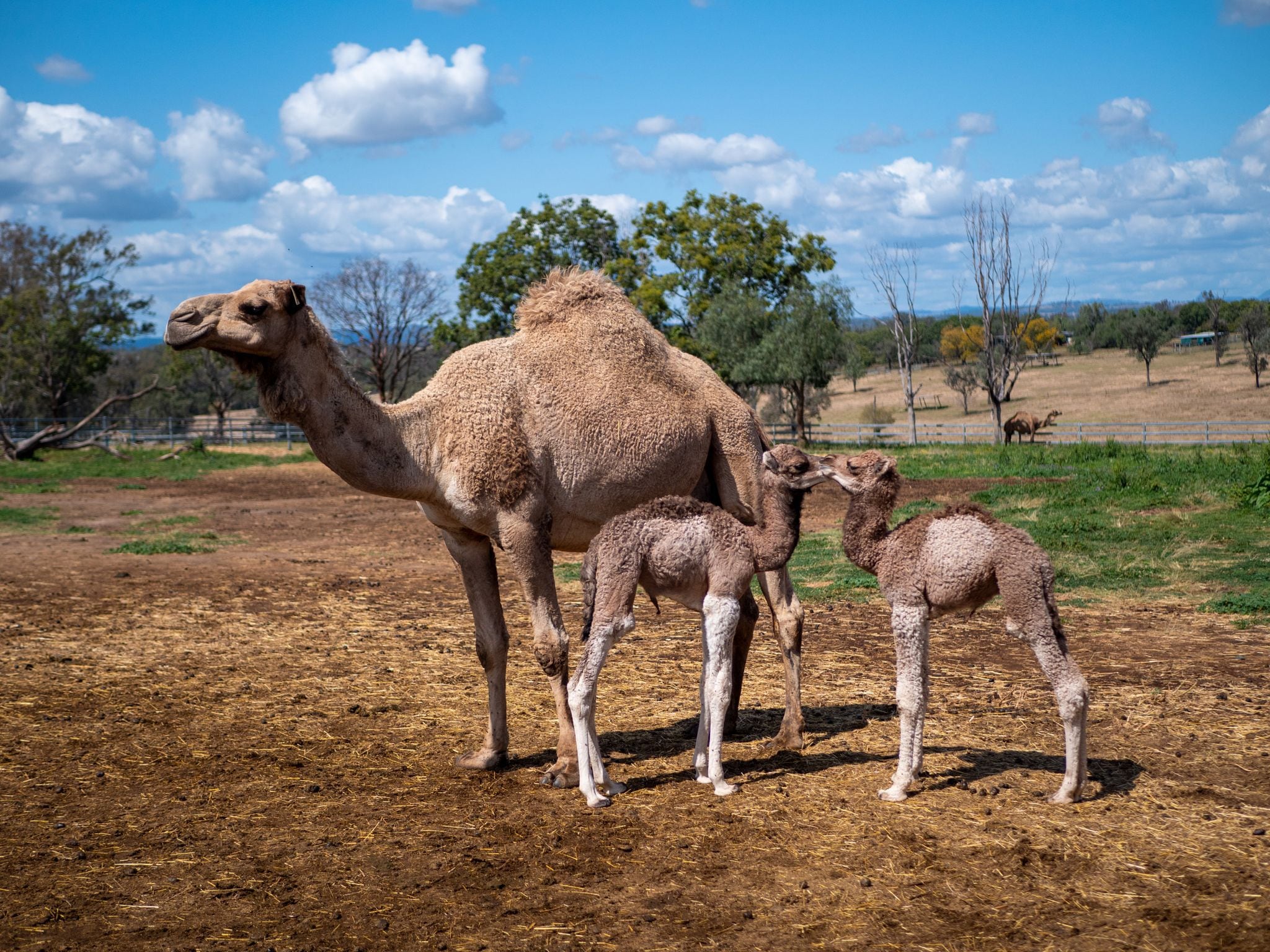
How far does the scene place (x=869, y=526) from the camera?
19.0 ft

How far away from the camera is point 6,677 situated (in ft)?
28.0

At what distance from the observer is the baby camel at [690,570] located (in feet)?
18.8

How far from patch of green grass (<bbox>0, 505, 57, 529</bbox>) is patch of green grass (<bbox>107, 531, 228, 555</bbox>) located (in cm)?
294

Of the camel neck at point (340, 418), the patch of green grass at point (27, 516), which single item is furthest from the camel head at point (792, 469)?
the patch of green grass at point (27, 516)

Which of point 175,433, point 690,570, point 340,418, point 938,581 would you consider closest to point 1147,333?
point 175,433

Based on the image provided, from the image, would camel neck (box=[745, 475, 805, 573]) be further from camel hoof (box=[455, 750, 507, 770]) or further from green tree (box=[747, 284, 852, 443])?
green tree (box=[747, 284, 852, 443])

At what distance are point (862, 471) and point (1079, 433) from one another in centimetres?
3614

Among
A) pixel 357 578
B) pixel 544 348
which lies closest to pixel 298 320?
pixel 544 348

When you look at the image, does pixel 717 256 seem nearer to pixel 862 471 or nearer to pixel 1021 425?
pixel 1021 425

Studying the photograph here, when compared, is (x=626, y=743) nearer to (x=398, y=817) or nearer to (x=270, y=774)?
(x=398, y=817)

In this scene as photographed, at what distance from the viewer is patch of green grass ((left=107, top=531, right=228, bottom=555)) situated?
15.4 m

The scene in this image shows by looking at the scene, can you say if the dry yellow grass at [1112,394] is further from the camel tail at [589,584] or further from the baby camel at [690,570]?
the camel tail at [589,584]

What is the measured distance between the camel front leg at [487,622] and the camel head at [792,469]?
187cm

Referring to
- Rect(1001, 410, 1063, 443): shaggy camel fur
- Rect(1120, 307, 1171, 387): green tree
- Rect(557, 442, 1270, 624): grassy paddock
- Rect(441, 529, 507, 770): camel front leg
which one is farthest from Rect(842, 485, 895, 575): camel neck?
Rect(1120, 307, 1171, 387): green tree
